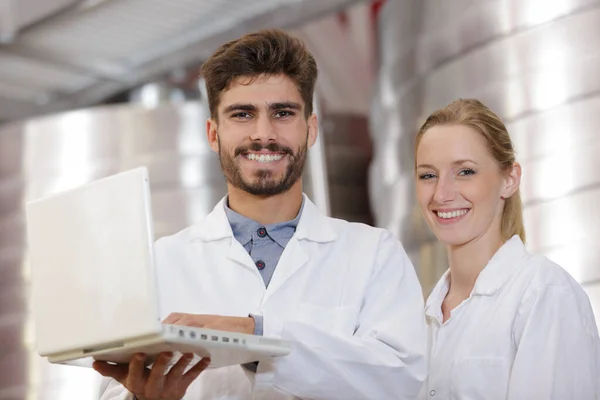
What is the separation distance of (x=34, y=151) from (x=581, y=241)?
1.97 metres

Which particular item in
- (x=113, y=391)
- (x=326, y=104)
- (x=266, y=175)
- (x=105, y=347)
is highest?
(x=326, y=104)

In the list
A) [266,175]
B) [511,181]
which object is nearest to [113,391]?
[266,175]

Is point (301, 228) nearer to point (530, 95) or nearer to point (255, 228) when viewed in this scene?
point (255, 228)

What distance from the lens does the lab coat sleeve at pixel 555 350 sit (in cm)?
143

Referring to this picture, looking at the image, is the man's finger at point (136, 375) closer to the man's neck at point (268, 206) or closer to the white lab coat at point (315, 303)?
the white lab coat at point (315, 303)

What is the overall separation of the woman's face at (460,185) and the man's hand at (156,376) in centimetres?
62

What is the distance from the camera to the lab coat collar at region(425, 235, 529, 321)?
1611mm

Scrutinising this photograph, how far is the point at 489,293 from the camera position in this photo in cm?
161

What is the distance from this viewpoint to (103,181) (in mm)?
1140

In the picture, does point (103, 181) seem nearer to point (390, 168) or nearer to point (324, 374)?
point (324, 374)

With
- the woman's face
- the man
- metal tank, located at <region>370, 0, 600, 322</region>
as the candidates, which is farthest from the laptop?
metal tank, located at <region>370, 0, 600, 322</region>

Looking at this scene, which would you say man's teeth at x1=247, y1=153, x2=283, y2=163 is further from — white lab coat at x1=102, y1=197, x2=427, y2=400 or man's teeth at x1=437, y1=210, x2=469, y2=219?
man's teeth at x1=437, y1=210, x2=469, y2=219

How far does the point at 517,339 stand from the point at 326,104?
2.16m

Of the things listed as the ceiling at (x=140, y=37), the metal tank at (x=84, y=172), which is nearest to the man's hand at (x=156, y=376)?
the metal tank at (x=84, y=172)
